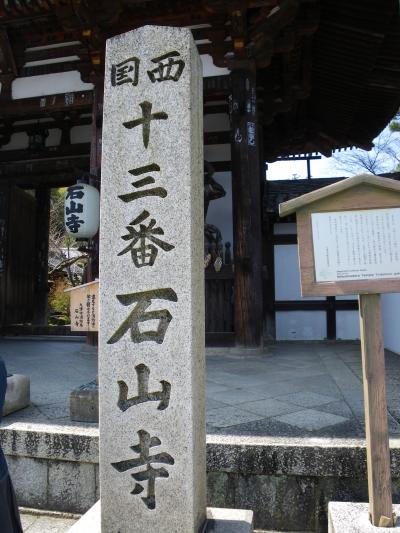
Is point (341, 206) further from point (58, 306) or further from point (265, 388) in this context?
point (58, 306)

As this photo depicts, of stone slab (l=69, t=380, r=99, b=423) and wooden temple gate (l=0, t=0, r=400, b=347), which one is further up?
wooden temple gate (l=0, t=0, r=400, b=347)

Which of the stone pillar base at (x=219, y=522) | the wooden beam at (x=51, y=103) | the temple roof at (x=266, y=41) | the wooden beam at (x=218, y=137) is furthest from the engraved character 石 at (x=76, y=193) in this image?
the stone pillar base at (x=219, y=522)

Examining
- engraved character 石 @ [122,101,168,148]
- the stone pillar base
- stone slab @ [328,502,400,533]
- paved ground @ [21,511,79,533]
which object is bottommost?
paved ground @ [21,511,79,533]

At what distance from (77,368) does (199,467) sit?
3745mm

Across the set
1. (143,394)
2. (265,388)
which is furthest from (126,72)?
(265,388)

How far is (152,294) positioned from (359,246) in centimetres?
103

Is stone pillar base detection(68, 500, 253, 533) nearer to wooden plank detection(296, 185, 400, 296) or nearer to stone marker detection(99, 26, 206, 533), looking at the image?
stone marker detection(99, 26, 206, 533)

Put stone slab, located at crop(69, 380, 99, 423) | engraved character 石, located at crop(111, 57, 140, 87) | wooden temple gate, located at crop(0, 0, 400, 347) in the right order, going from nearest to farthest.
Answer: engraved character 石, located at crop(111, 57, 140, 87), stone slab, located at crop(69, 380, 99, 423), wooden temple gate, located at crop(0, 0, 400, 347)

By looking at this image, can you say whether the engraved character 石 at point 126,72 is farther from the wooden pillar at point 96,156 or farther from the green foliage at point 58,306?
the green foliage at point 58,306

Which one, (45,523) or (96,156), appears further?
(96,156)

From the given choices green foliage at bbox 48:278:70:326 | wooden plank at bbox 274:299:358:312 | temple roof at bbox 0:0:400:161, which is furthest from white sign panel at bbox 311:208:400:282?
green foliage at bbox 48:278:70:326

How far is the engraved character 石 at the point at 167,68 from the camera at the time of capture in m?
2.28

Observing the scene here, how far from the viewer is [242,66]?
21.4ft

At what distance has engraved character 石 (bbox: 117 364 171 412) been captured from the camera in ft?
6.95
